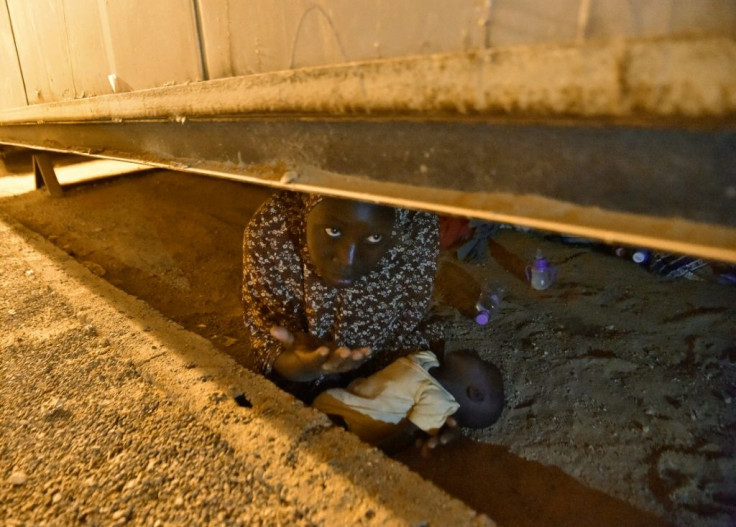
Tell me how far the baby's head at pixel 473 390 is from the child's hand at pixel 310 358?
1.42ft

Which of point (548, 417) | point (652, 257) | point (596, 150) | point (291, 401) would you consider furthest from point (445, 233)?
point (596, 150)

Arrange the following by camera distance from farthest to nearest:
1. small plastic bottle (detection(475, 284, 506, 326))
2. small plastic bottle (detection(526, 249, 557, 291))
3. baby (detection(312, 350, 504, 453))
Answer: small plastic bottle (detection(526, 249, 557, 291)), small plastic bottle (detection(475, 284, 506, 326)), baby (detection(312, 350, 504, 453))

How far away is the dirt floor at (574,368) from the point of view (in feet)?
5.89

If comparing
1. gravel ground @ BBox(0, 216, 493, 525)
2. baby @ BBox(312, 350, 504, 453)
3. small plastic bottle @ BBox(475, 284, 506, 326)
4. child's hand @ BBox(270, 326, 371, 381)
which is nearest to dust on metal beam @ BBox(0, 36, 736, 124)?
gravel ground @ BBox(0, 216, 493, 525)

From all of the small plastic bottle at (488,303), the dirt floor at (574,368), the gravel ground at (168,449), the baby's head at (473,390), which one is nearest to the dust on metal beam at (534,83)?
the gravel ground at (168,449)

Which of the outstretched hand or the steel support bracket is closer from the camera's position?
the outstretched hand

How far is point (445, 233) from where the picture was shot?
373cm

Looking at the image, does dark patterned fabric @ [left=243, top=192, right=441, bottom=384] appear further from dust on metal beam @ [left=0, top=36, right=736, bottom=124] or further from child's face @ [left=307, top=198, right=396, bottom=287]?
dust on metal beam @ [left=0, top=36, right=736, bottom=124]

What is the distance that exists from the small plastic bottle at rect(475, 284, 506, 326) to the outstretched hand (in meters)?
0.99

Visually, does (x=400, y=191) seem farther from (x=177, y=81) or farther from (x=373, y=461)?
(x=177, y=81)

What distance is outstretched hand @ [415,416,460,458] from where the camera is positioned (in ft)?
6.38

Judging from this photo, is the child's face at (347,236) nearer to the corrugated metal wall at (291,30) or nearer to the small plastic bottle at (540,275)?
the corrugated metal wall at (291,30)

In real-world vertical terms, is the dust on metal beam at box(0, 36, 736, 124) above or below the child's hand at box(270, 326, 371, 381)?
above

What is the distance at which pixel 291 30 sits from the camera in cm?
115
